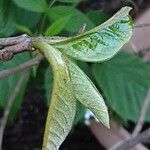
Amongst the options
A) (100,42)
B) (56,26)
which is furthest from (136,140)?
(100,42)

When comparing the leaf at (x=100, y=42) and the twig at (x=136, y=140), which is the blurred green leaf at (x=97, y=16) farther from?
the leaf at (x=100, y=42)

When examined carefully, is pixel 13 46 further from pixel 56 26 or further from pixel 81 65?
pixel 81 65

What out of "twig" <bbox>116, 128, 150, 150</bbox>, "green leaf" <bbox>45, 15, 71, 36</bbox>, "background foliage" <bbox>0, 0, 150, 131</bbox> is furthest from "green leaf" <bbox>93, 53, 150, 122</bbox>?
"green leaf" <bbox>45, 15, 71, 36</bbox>

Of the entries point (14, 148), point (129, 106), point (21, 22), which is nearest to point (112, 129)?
point (129, 106)

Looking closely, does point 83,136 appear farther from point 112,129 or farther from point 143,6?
point 143,6

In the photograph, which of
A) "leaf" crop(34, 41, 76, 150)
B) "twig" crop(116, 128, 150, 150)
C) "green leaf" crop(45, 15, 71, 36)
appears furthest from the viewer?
"twig" crop(116, 128, 150, 150)

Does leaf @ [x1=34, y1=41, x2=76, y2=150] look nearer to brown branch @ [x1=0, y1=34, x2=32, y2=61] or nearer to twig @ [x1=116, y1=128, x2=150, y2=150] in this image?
brown branch @ [x1=0, y1=34, x2=32, y2=61]
